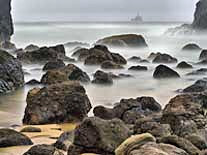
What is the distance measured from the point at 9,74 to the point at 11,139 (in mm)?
7636

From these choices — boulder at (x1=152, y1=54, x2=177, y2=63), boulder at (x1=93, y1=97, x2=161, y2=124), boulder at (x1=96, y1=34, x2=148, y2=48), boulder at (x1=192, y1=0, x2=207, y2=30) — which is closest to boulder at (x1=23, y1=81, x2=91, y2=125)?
boulder at (x1=93, y1=97, x2=161, y2=124)

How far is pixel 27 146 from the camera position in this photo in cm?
609

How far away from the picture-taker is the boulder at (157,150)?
4.28 metres

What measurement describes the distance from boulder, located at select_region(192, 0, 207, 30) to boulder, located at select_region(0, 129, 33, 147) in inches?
1685

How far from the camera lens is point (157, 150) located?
4.34 meters

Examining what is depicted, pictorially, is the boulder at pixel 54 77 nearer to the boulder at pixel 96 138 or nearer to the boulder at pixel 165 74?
the boulder at pixel 165 74

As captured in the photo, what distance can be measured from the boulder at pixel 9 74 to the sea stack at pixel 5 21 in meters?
22.7

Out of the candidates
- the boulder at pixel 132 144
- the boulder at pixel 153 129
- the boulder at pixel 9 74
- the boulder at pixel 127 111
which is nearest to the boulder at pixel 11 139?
the boulder at pixel 153 129

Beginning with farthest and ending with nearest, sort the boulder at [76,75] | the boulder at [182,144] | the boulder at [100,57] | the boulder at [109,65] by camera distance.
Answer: the boulder at [100,57], the boulder at [109,65], the boulder at [76,75], the boulder at [182,144]

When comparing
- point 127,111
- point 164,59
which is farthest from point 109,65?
point 127,111

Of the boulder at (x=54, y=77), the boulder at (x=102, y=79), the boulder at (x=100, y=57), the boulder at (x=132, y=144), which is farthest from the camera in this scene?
the boulder at (x=100, y=57)

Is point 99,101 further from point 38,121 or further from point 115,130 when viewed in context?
point 115,130

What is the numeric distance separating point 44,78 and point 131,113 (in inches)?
243

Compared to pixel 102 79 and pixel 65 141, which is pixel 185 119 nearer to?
pixel 65 141
